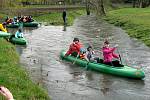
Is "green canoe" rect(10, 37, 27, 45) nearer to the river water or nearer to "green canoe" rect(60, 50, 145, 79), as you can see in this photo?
the river water

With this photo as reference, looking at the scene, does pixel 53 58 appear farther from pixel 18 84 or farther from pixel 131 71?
pixel 18 84

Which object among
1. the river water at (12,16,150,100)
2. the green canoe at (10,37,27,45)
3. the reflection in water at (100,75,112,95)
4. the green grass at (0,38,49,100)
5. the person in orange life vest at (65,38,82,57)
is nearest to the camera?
the green grass at (0,38,49,100)

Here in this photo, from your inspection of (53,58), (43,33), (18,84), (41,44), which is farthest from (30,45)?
(18,84)

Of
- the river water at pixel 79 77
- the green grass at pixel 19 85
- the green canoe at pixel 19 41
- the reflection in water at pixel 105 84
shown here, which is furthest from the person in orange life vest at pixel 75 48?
the green canoe at pixel 19 41

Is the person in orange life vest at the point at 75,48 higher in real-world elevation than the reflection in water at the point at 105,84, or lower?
higher

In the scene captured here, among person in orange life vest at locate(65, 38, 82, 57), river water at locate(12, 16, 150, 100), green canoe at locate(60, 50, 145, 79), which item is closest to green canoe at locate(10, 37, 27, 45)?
river water at locate(12, 16, 150, 100)

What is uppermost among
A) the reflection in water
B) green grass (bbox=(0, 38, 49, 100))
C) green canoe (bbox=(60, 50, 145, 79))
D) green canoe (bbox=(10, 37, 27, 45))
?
green grass (bbox=(0, 38, 49, 100))

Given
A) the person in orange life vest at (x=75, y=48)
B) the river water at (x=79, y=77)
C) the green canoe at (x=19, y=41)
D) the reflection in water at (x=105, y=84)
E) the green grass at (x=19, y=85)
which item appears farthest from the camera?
the green canoe at (x=19, y=41)

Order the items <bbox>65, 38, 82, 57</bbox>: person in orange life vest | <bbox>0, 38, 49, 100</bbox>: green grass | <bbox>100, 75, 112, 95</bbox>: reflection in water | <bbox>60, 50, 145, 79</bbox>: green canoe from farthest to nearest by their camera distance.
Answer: <bbox>65, 38, 82, 57</bbox>: person in orange life vest, <bbox>60, 50, 145, 79</bbox>: green canoe, <bbox>100, 75, 112, 95</bbox>: reflection in water, <bbox>0, 38, 49, 100</bbox>: green grass

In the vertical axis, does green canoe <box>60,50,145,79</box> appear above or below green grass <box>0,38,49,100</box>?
below

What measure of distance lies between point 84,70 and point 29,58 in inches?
160

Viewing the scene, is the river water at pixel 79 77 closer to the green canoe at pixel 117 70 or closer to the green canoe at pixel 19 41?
the green canoe at pixel 117 70

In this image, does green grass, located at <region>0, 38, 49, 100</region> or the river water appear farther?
the river water

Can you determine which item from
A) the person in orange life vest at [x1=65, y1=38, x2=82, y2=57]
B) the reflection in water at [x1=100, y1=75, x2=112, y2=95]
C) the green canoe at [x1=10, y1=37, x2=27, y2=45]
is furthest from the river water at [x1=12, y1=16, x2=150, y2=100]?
the person in orange life vest at [x1=65, y1=38, x2=82, y2=57]
